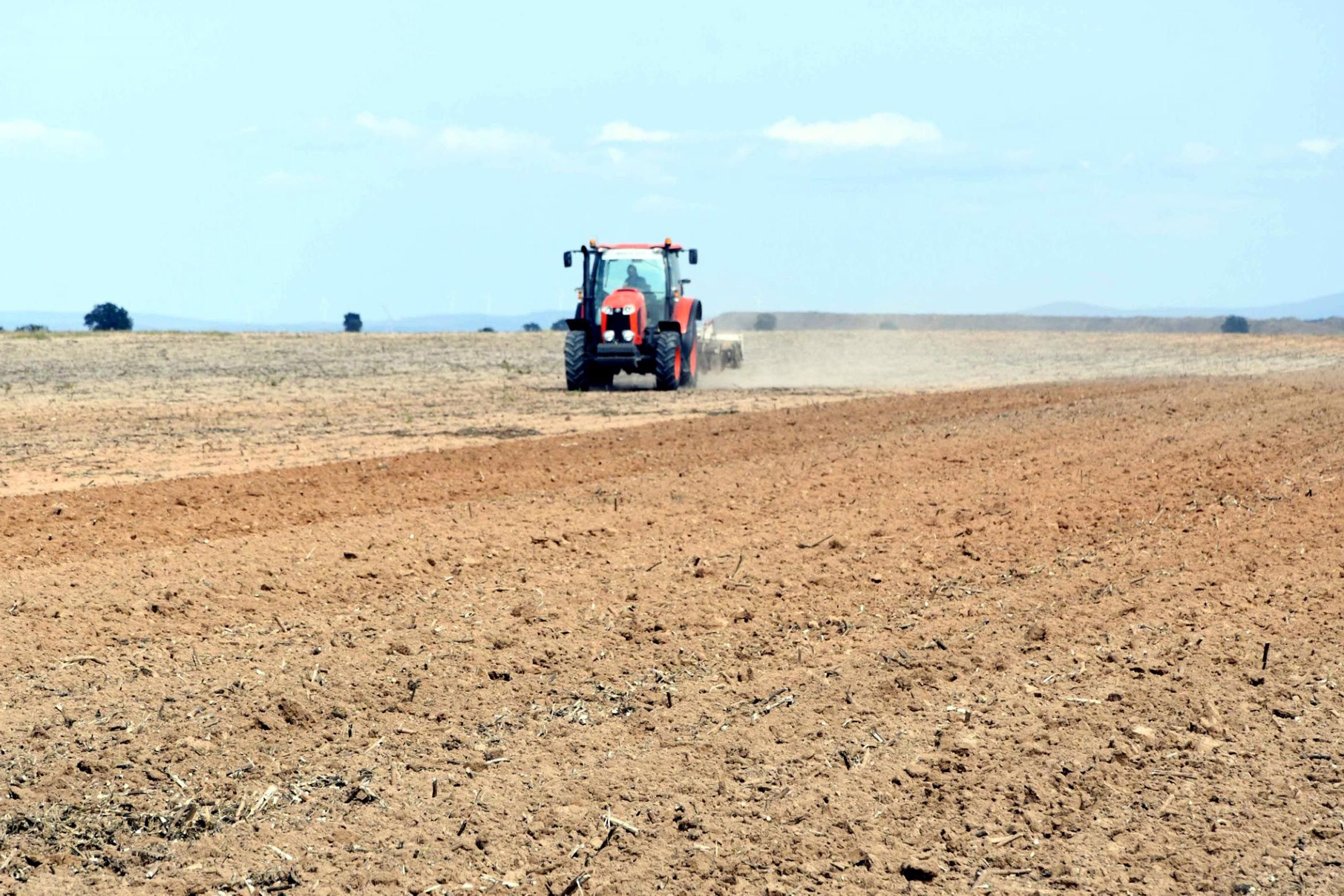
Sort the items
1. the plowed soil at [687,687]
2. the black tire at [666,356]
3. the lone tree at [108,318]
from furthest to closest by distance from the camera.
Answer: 1. the lone tree at [108,318]
2. the black tire at [666,356]
3. the plowed soil at [687,687]

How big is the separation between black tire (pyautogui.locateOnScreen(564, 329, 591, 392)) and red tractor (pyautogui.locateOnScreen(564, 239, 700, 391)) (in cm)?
1

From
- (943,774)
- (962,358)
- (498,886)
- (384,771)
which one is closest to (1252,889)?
(943,774)

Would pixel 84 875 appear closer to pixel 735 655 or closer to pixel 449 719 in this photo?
pixel 449 719

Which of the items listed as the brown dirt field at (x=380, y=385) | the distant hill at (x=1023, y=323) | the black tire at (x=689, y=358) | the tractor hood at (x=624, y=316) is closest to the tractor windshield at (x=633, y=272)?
the tractor hood at (x=624, y=316)

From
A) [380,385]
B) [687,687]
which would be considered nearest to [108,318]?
[380,385]

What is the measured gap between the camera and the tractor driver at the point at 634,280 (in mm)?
24734

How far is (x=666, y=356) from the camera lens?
79.6 feet

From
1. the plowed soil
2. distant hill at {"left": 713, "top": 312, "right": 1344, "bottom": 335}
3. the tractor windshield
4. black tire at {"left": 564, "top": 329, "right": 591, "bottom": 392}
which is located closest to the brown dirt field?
black tire at {"left": 564, "top": 329, "right": 591, "bottom": 392}

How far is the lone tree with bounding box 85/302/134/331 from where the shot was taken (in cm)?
6234

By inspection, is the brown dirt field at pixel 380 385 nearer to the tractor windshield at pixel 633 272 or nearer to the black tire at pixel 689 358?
the black tire at pixel 689 358

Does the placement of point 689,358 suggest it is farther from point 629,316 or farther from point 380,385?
point 380,385

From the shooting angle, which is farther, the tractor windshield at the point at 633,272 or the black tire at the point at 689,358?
the black tire at the point at 689,358

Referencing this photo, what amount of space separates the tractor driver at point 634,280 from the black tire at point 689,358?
3.99ft

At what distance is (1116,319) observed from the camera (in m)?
70.2
